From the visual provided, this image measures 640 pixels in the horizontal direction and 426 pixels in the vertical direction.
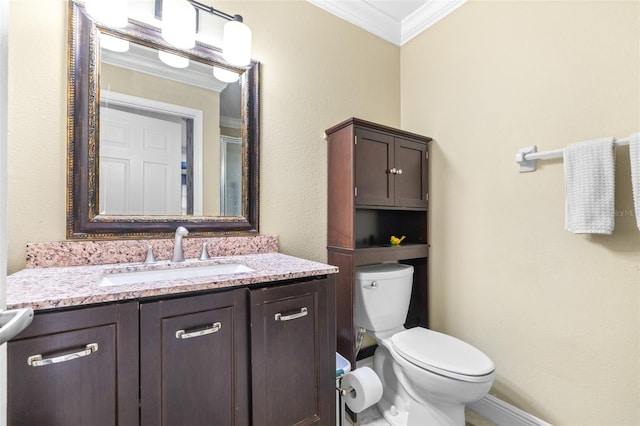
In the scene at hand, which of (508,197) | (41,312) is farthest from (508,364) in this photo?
(41,312)

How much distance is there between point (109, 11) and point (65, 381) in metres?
1.30

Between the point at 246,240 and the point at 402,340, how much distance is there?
0.96 meters

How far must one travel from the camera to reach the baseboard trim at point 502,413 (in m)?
1.42

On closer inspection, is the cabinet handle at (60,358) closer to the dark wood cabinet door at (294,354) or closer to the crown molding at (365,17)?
the dark wood cabinet door at (294,354)

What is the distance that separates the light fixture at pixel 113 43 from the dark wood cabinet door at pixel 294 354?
1.19 metres

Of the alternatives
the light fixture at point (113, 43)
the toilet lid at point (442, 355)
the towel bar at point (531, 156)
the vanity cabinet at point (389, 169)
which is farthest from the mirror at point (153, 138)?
the towel bar at point (531, 156)

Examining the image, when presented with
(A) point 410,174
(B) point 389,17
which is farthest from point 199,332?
(B) point 389,17

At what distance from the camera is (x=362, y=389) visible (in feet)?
4.48

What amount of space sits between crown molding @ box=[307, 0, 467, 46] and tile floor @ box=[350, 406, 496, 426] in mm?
2399

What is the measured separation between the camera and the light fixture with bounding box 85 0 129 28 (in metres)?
1.13

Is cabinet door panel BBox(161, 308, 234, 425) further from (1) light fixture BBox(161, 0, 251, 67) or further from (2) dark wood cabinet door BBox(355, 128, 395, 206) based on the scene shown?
(1) light fixture BBox(161, 0, 251, 67)

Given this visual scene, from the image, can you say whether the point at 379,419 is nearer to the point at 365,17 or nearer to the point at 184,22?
the point at 184,22

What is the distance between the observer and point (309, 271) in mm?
1051

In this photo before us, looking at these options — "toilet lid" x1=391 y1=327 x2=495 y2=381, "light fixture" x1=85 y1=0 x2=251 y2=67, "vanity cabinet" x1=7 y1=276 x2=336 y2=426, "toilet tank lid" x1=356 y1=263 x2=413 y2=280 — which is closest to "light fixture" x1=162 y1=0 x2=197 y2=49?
"light fixture" x1=85 y1=0 x2=251 y2=67
